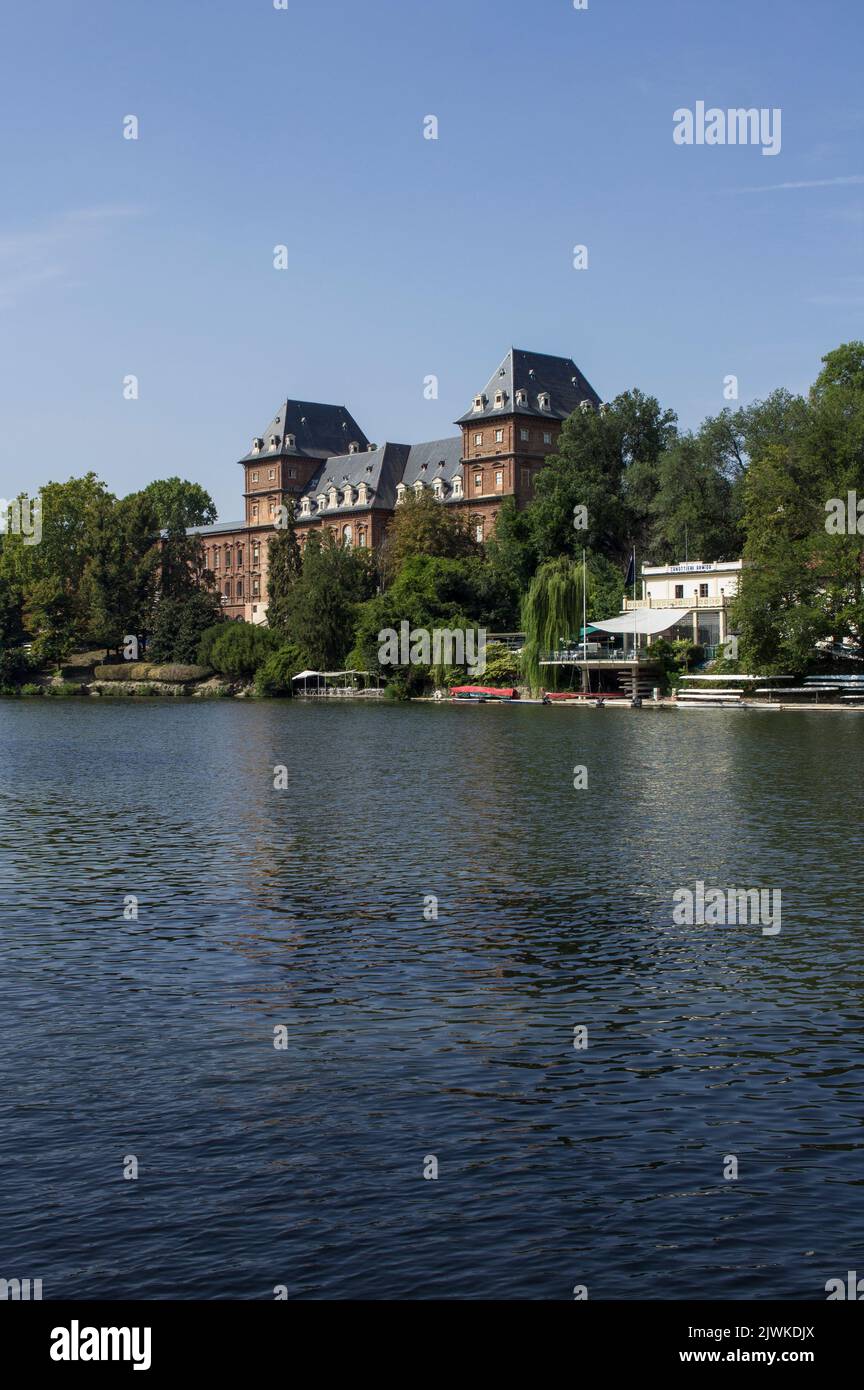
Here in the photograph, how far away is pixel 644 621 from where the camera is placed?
10444 centimetres

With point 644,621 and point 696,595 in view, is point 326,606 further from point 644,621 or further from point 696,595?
point 696,595

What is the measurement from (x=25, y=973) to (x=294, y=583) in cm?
11503

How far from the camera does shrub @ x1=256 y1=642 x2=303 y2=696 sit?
129 m

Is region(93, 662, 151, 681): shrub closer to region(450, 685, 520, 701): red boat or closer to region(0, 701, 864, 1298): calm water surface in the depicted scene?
region(450, 685, 520, 701): red boat

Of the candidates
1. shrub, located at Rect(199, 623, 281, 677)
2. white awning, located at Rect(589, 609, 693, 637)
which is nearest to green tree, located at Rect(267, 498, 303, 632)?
shrub, located at Rect(199, 623, 281, 677)

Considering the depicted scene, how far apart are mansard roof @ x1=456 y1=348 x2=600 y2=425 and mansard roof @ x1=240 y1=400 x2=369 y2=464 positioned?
3535cm

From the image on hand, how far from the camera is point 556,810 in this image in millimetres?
35750

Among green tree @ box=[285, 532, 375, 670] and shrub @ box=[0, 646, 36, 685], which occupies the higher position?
green tree @ box=[285, 532, 375, 670]

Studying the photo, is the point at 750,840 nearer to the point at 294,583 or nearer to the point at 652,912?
the point at 652,912

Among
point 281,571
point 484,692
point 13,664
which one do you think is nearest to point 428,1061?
point 484,692

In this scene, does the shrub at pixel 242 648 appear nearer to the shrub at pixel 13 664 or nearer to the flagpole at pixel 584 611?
the shrub at pixel 13 664

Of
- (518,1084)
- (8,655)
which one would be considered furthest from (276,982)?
(8,655)

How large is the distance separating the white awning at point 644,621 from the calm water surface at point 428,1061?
69.4 metres
